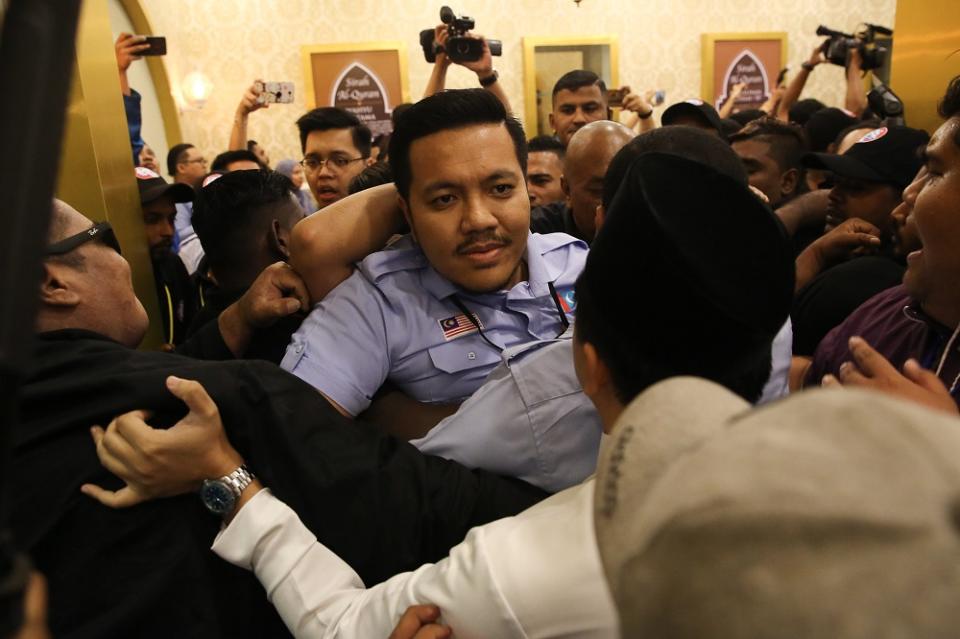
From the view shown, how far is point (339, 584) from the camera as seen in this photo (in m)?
1.02

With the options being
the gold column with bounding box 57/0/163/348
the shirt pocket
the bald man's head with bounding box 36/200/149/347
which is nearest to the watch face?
the bald man's head with bounding box 36/200/149/347

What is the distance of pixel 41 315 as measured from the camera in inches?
50.3

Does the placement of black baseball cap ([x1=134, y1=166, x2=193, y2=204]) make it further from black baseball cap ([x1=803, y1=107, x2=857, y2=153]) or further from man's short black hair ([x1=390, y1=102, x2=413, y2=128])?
black baseball cap ([x1=803, y1=107, x2=857, y2=153])

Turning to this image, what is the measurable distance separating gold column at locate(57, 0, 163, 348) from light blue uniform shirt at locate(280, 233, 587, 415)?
2.59 feet

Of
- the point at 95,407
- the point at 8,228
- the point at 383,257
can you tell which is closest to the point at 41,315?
the point at 95,407

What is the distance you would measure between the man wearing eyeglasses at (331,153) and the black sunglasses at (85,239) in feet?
6.27

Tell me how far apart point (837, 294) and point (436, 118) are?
117 centimetres

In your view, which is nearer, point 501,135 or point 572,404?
point 572,404

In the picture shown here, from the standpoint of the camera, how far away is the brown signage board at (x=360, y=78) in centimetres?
622

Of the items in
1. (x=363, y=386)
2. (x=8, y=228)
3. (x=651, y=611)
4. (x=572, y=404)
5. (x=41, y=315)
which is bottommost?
(x=363, y=386)

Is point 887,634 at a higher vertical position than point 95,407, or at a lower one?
higher

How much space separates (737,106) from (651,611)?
7429mm

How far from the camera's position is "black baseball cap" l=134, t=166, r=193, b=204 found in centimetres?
311

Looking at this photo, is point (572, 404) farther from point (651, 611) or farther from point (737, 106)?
point (737, 106)
